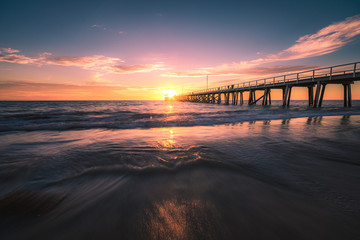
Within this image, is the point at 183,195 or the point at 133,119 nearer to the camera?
the point at 183,195

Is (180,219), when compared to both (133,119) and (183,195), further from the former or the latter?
(133,119)

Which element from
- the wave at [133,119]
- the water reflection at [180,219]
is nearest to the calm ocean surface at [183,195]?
the water reflection at [180,219]

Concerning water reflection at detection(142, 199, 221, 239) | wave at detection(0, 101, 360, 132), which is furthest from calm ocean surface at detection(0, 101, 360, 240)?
wave at detection(0, 101, 360, 132)

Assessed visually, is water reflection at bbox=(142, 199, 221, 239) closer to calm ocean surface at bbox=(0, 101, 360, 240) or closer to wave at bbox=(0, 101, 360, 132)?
calm ocean surface at bbox=(0, 101, 360, 240)

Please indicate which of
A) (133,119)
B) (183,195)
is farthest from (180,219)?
(133,119)

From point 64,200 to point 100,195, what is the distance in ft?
1.36

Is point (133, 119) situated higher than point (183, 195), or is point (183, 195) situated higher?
point (133, 119)

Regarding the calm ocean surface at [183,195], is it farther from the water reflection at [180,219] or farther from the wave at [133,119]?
the wave at [133,119]

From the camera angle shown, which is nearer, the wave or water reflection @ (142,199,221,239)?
water reflection @ (142,199,221,239)

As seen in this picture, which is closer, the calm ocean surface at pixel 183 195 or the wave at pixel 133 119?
the calm ocean surface at pixel 183 195

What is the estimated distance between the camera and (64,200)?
1.75 meters

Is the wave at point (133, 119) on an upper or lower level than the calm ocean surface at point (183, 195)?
upper

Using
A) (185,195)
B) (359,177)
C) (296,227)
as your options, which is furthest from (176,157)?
(359,177)

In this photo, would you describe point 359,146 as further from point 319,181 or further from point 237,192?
point 237,192
